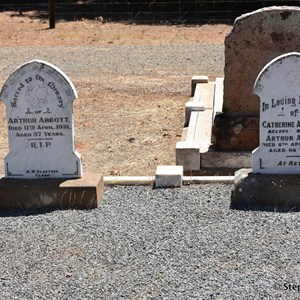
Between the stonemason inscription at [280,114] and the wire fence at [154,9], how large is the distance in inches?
723

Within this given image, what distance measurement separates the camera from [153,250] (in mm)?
5594

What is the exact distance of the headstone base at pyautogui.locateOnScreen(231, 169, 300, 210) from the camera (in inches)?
253

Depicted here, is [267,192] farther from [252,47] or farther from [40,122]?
[252,47]

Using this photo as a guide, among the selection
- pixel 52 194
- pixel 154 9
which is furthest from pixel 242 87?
pixel 154 9

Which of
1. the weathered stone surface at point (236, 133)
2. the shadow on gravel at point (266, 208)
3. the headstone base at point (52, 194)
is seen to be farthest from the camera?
the weathered stone surface at point (236, 133)

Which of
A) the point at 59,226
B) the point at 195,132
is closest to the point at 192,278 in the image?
the point at 59,226

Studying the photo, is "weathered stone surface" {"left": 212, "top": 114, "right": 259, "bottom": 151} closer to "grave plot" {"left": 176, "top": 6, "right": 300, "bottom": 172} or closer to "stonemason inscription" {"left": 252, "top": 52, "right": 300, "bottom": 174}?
"grave plot" {"left": 176, "top": 6, "right": 300, "bottom": 172}

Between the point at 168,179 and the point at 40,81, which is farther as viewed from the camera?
the point at 168,179

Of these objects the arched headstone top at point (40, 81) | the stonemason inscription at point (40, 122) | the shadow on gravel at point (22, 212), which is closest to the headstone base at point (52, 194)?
the shadow on gravel at point (22, 212)

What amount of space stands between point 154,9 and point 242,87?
64.1 ft

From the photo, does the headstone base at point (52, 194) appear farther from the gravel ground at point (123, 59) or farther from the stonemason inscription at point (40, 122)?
the gravel ground at point (123, 59)

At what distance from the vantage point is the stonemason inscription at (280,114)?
6520mm

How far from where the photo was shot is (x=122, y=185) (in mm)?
7156

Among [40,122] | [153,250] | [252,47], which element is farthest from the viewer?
[252,47]
